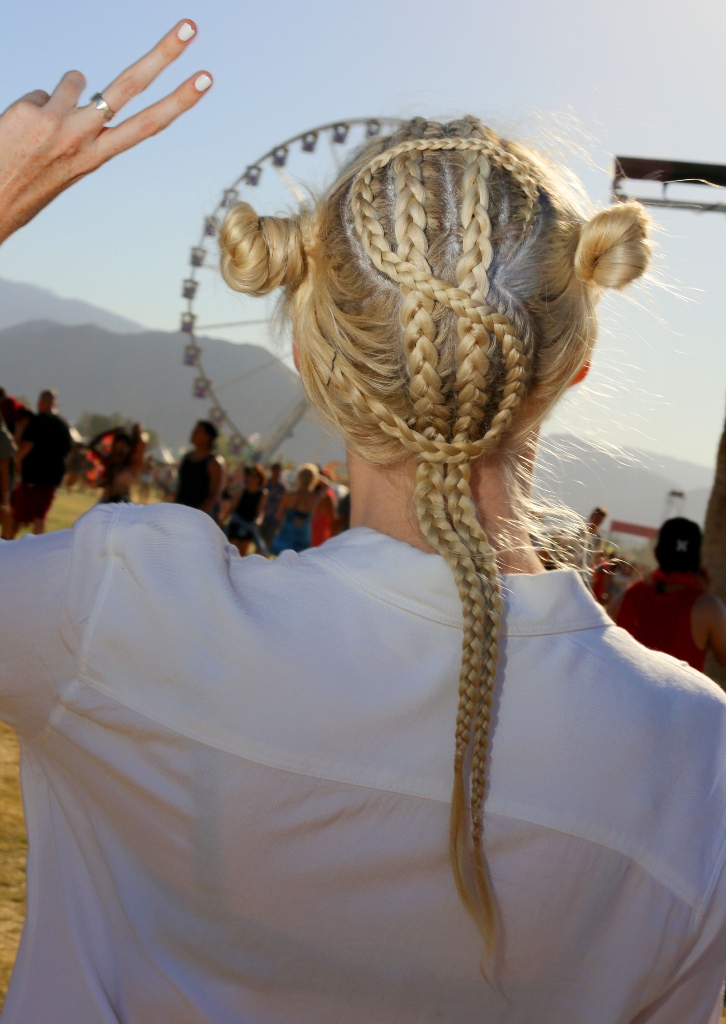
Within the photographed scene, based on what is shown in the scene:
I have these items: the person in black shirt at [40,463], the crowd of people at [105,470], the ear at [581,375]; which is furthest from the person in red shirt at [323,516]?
the ear at [581,375]

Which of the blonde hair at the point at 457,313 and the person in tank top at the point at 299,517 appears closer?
the blonde hair at the point at 457,313

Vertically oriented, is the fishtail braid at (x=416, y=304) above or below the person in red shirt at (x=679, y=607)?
above

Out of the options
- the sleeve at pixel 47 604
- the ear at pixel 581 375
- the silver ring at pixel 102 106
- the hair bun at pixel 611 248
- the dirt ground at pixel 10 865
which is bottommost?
the dirt ground at pixel 10 865

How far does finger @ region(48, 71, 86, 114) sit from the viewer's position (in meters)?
0.93

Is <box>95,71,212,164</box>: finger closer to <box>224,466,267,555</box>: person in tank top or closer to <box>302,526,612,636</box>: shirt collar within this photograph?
<box>302,526,612,636</box>: shirt collar

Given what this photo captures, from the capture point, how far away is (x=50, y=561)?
0.86 m

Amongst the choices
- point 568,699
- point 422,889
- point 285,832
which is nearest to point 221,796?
point 285,832

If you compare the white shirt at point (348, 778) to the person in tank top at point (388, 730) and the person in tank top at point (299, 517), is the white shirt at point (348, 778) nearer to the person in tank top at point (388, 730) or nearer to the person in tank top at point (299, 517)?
the person in tank top at point (388, 730)

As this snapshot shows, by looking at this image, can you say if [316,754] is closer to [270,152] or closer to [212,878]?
[212,878]

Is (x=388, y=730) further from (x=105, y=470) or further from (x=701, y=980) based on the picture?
(x=105, y=470)

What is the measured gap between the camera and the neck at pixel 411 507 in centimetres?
99

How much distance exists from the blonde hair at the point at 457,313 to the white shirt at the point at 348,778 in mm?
39

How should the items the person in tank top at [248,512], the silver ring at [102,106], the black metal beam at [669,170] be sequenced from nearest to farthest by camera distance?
1. the silver ring at [102,106]
2. the black metal beam at [669,170]
3. the person in tank top at [248,512]

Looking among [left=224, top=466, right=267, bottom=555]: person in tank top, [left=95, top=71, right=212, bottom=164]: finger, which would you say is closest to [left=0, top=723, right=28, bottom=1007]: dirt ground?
[left=95, top=71, right=212, bottom=164]: finger
